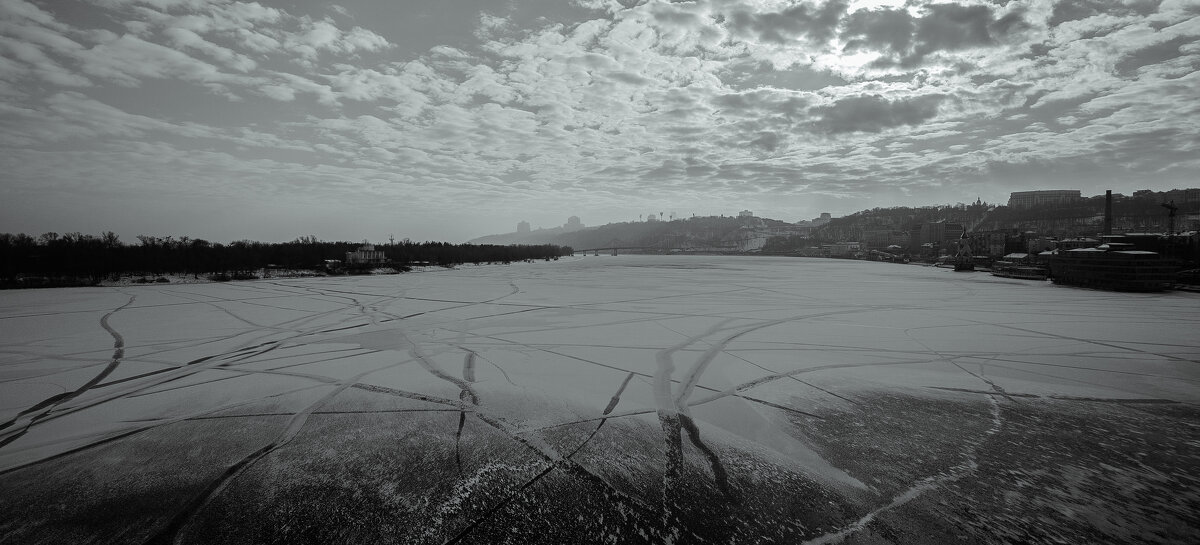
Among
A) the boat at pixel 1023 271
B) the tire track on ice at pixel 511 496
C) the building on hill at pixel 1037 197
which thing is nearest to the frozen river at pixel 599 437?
the tire track on ice at pixel 511 496

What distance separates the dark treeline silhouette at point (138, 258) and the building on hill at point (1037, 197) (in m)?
202

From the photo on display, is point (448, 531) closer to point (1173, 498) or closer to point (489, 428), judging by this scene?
point (489, 428)

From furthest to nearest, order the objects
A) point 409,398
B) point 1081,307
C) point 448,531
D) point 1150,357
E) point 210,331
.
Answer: point 1081,307
point 210,331
point 1150,357
point 409,398
point 448,531

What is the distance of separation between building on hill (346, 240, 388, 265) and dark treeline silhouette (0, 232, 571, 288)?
5.66 ft

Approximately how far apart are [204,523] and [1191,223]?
134 meters

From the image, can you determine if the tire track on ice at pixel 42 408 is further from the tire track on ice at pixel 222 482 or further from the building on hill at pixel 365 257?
the building on hill at pixel 365 257

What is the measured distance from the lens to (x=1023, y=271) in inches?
1405

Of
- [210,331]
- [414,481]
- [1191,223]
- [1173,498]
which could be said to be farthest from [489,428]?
[1191,223]

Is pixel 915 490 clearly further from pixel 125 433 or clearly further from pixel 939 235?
pixel 939 235

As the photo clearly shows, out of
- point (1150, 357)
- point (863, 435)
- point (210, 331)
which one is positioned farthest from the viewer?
point (210, 331)

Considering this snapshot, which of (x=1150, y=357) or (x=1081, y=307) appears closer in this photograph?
(x=1150, y=357)

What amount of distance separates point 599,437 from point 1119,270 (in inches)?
1343

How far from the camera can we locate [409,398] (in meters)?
6.14

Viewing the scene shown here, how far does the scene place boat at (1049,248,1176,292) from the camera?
22562 millimetres
